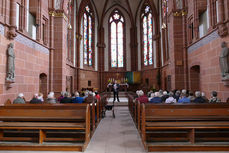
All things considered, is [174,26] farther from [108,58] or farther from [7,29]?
[108,58]

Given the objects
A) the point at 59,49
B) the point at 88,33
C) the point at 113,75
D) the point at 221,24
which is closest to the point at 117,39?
the point at 88,33

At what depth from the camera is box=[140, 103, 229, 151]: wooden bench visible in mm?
3855

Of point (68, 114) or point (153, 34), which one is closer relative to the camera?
point (68, 114)

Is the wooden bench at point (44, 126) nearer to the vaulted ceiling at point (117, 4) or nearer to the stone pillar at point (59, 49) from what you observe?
the stone pillar at point (59, 49)

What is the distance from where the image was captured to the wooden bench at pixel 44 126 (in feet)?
13.0

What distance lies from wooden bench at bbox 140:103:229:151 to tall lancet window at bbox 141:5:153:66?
15286 millimetres

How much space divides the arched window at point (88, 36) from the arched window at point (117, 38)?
110 inches

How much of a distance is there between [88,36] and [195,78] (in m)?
13.2

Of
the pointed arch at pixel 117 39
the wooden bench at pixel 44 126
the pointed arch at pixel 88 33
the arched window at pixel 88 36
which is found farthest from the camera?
the pointed arch at pixel 117 39

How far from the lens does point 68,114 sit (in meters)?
4.36

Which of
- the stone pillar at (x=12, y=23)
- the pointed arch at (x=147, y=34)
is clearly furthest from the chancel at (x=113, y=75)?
the pointed arch at (x=147, y=34)

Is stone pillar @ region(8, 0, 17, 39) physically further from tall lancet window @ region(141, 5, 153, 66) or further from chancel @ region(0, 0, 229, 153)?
tall lancet window @ region(141, 5, 153, 66)

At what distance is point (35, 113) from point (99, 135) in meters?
1.87

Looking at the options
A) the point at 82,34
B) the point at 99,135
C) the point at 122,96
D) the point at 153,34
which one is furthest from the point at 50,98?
the point at 153,34
